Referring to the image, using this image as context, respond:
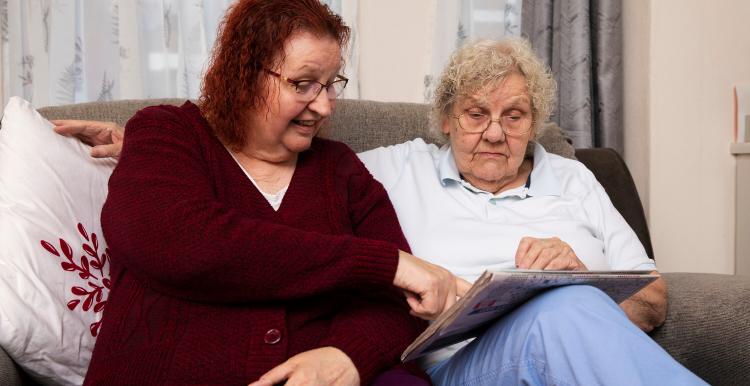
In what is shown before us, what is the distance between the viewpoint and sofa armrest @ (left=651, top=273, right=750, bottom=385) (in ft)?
4.91

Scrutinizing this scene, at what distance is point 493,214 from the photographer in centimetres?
170

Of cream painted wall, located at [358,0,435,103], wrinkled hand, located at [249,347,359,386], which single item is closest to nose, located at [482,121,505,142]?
wrinkled hand, located at [249,347,359,386]

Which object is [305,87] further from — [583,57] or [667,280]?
[583,57]

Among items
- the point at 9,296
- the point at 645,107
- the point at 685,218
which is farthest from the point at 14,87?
the point at 685,218

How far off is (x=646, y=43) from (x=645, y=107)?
0.70 feet

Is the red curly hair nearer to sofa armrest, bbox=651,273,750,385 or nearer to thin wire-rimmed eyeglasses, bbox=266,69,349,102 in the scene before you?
thin wire-rimmed eyeglasses, bbox=266,69,349,102

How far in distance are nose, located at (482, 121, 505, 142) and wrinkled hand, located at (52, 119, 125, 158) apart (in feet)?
2.53

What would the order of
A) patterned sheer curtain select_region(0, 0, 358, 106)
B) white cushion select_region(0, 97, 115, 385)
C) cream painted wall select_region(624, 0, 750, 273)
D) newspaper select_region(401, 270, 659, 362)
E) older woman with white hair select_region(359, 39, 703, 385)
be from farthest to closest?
cream painted wall select_region(624, 0, 750, 273), patterned sheer curtain select_region(0, 0, 358, 106), older woman with white hair select_region(359, 39, 703, 385), white cushion select_region(0, 97, 115, 385), newspaper select_region(401, 270, 659, 362)

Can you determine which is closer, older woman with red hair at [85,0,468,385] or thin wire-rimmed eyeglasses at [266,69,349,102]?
older woman with red hair at [85,0,468,385]

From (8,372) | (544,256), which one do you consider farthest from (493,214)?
(8,372)

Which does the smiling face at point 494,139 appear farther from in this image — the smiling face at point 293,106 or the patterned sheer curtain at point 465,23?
the patterned sheer curtain at point 465,23

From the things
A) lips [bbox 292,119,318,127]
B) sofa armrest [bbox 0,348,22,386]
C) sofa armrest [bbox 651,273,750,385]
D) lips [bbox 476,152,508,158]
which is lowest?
sofa armrest [bbox 651,273,750,385]

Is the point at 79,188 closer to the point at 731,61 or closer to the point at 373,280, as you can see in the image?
the point at 373,280

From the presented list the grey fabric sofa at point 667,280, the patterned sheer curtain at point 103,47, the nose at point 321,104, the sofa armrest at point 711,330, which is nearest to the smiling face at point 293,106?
the nose at point 321,104
